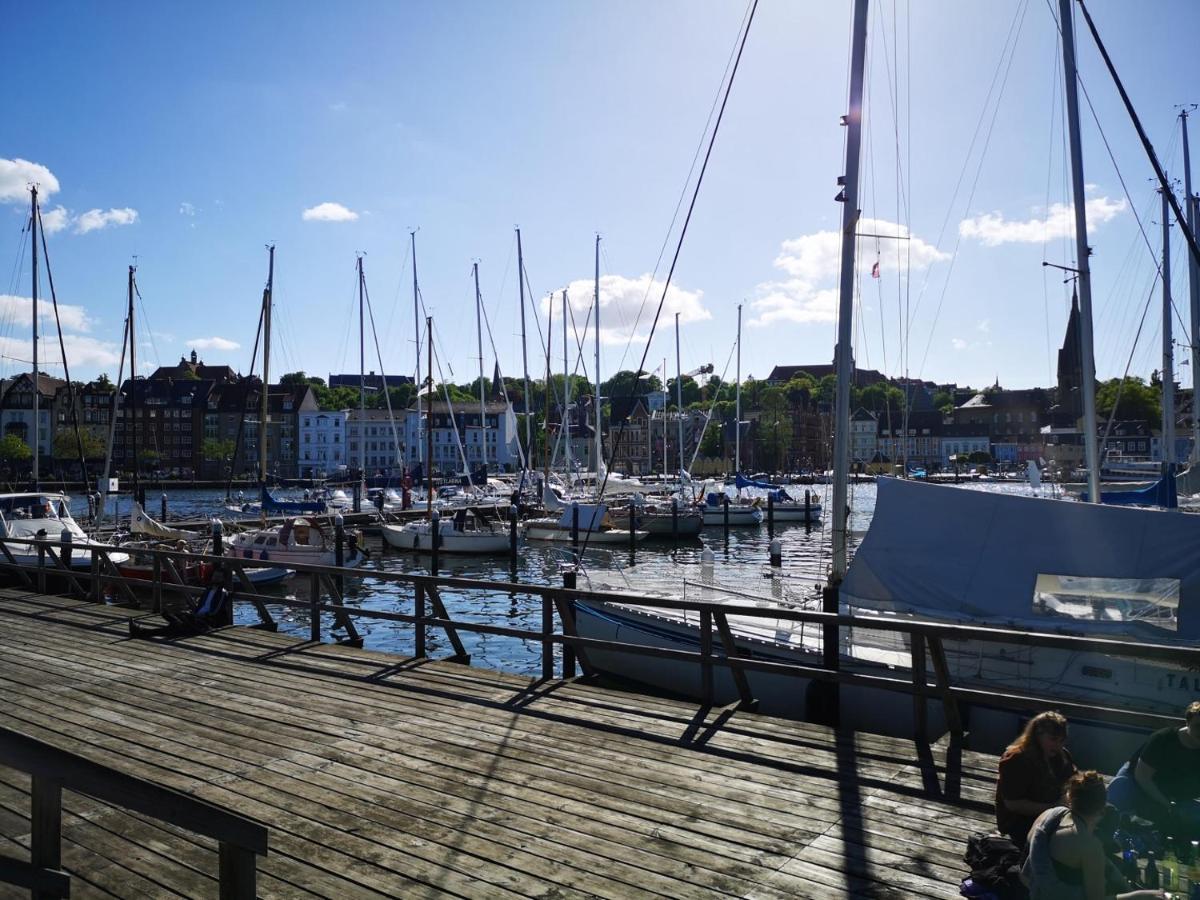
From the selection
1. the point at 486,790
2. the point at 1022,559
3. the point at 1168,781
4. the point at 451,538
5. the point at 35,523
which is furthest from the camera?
the point at 451,538

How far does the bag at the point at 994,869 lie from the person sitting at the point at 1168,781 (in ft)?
3.72

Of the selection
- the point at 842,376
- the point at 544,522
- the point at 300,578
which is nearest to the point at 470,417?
the point at 544,522

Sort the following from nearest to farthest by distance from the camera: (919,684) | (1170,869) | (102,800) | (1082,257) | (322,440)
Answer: (102,800) → (1170,869) → (919,684) → (1082,257) → (322,440)

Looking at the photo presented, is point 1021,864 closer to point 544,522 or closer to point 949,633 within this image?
point 949,633

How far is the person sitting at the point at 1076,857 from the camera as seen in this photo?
15.4 ft

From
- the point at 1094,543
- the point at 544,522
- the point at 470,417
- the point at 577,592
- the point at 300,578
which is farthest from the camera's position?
the point at 470,417

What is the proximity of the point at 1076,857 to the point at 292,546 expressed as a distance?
115 feet

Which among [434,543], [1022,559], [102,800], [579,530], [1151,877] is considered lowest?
[579,530]

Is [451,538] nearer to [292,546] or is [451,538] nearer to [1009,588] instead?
[292,546]

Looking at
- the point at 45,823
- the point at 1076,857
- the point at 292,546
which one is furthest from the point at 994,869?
the point at 292,546

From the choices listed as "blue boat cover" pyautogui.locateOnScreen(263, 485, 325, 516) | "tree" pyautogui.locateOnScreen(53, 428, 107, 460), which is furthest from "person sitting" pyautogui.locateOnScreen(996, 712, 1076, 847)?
"tree" pyautogui.locateOnScreen(53, 428, 107, 460)

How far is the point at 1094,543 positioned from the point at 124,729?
11428mm

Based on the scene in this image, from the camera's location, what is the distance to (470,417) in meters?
156

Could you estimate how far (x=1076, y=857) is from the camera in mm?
4711
